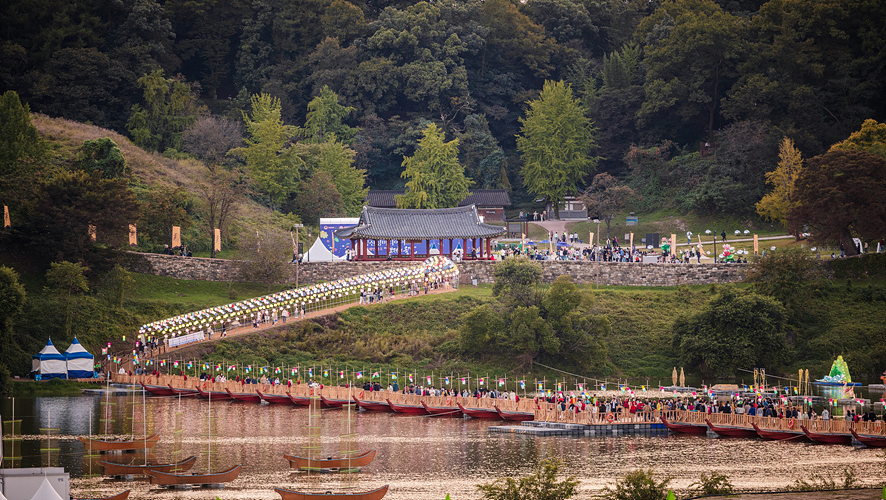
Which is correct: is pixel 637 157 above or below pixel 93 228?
above

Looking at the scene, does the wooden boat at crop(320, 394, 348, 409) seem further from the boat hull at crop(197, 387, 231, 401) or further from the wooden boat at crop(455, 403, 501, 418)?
the wooden boat at crop(455, 403, 501, 418)

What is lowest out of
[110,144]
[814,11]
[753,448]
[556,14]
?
[753,448]

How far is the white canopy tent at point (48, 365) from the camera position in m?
64.4

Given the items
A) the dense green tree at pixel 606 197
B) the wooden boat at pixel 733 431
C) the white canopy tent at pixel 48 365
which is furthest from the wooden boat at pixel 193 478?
the dense green tree at pixel 606 197

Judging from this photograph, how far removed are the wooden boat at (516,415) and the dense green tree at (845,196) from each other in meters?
30.4

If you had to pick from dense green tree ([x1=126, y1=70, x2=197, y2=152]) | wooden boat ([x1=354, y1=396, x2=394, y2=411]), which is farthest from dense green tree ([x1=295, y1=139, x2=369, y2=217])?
wooden boat ([x1=354, y1=396, x2=394, y2=411])

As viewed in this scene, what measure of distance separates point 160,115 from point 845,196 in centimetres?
6389

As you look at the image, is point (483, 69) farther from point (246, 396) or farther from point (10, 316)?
point (10, 316)

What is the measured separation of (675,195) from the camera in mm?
99812

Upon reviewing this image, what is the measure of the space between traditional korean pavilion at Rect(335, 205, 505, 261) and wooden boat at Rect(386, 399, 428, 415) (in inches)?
1032

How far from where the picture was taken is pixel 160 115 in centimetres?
10644

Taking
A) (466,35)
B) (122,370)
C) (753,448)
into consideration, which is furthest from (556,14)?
(753,448)

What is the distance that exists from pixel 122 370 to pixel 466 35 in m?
62.2

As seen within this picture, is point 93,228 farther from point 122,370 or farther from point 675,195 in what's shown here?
point 675,195
